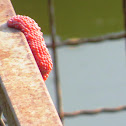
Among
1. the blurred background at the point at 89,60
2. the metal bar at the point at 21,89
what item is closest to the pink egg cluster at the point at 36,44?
the metal bar at the point at 21,89

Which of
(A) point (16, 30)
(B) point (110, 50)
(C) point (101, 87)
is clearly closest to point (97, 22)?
(B) point (110, 50)

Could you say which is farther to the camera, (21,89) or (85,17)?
(85,17)

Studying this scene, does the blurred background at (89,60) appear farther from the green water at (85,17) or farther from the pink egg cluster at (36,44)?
the pink egg cluster at (36,44)

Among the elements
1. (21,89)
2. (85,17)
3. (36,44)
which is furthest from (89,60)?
(21,89)

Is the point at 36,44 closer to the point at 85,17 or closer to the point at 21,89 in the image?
the point at 21,89

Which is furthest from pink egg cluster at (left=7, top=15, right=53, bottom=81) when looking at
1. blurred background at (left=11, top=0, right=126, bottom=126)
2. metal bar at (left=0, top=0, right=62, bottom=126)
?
blurred background at (left=11, top=0, right=126, bottom=126)

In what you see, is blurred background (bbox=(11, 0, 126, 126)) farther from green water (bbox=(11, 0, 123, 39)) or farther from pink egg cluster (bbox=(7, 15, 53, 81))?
pink egg cluster (bbox=(7, 15, 53, 81))

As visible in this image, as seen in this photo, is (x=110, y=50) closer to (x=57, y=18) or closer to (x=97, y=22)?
(x=97, y=22)

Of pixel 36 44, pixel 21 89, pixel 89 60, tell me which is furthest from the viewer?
pixel 89 60

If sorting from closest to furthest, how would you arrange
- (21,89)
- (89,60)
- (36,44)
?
(21,89), (36,44), (89,60)
